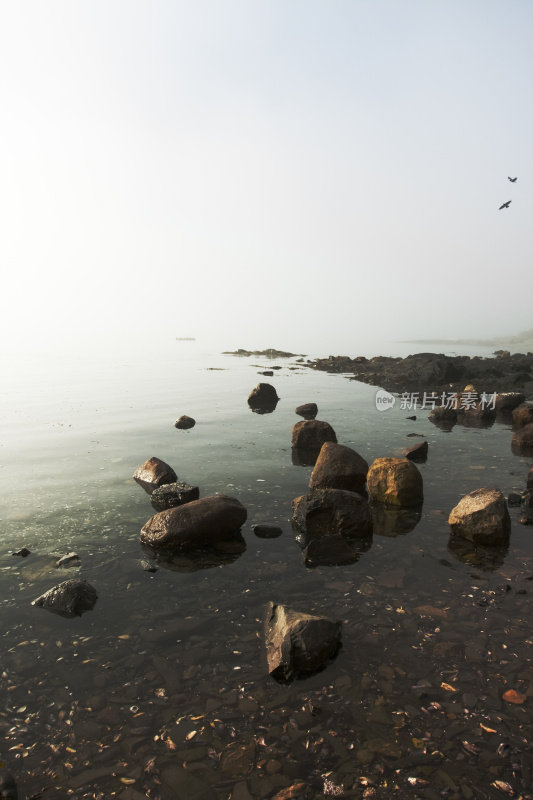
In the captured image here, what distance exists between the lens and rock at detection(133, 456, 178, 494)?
1216 centimetres

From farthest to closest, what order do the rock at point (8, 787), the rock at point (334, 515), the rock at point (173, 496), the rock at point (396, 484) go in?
the rock at point (396, 484), the rock at point (173, 496), the rock at point (334, 515), the rock at point (8, 787)

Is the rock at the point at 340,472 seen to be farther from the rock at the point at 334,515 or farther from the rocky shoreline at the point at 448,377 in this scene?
the rocky shoreline at the point at 448,377

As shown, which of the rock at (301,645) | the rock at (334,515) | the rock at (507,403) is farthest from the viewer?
the rock at (507,403)

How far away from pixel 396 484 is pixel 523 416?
13247 millimetres

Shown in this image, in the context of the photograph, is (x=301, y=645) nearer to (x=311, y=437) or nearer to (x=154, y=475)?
(x=154, y=475)

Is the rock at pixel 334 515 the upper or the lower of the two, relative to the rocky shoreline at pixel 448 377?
lower

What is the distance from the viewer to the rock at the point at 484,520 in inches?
334

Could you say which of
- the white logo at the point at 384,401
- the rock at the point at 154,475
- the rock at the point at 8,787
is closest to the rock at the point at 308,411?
the white logo at the point at 384,401

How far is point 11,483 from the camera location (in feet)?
42.2

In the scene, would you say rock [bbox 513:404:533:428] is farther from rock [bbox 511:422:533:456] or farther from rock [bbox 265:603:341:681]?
rock [bbox 265:603:341:681]

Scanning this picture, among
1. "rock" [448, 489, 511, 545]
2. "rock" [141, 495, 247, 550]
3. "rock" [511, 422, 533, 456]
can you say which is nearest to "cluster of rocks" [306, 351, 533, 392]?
"rock" [511, 422, 533, 456]

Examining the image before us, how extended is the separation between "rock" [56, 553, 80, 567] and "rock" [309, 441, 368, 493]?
592 cm

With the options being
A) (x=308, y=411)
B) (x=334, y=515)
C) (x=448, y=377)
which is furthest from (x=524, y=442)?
(x=448, y=377)

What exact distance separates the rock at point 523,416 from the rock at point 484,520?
13.5 metres
